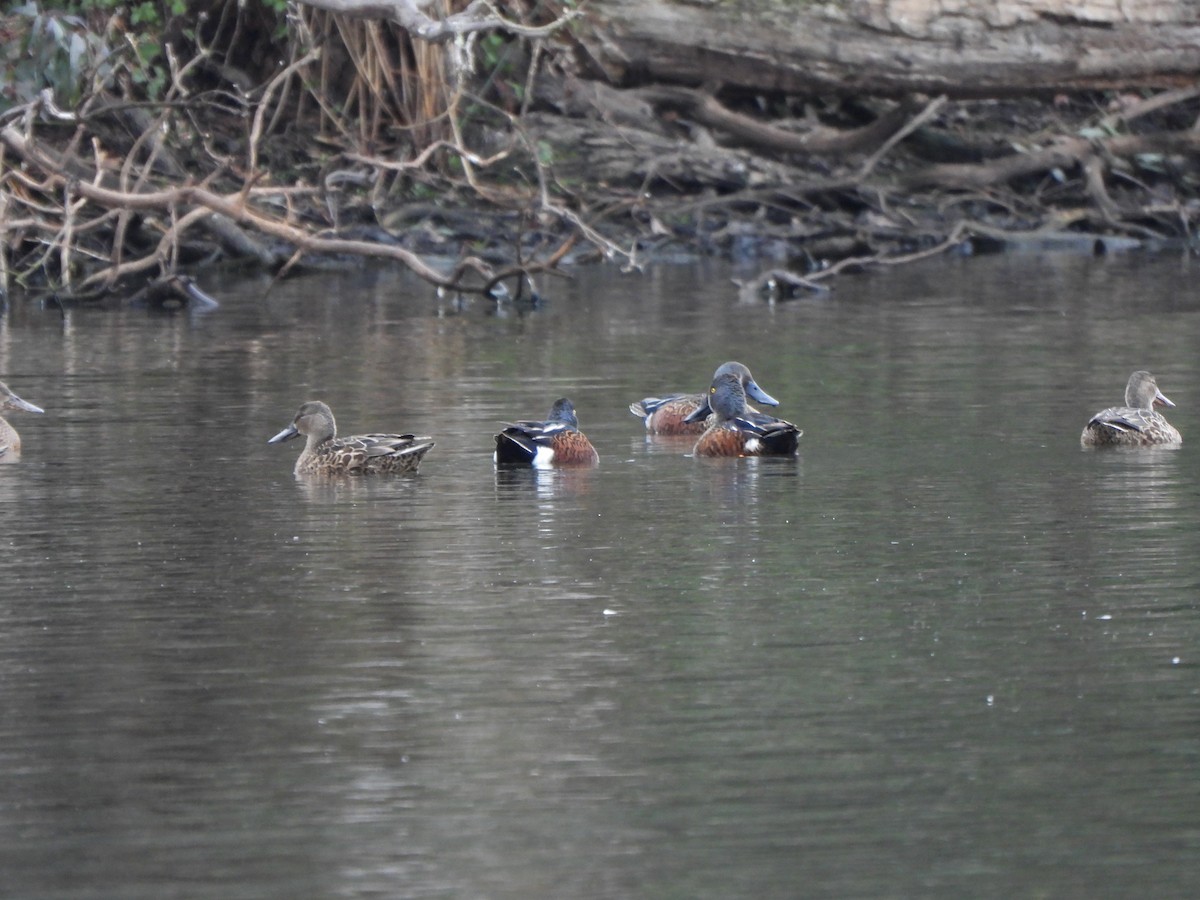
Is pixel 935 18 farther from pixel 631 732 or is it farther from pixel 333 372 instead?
pixel 631 732

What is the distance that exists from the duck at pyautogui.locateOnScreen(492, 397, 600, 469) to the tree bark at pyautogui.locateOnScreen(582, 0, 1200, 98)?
12.0m

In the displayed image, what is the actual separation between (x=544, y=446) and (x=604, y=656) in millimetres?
3556

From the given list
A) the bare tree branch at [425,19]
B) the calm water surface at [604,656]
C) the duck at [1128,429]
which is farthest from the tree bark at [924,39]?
the duck at [1128,429]

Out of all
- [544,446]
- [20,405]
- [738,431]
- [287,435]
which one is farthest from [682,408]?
[20,405]

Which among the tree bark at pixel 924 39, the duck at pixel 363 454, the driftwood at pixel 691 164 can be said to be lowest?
the duck at pixel 363 454

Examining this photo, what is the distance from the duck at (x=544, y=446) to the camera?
9711 millimetres

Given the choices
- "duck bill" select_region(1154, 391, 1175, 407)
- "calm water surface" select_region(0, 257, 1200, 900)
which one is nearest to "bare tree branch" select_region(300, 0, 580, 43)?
"calm water surface" select_region(0, 257, 1200, 900)

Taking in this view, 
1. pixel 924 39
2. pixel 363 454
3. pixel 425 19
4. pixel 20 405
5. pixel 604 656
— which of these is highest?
pixel 924 39

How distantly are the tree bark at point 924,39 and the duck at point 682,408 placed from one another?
418 inches

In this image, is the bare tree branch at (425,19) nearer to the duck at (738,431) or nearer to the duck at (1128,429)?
the duck at (738,431)

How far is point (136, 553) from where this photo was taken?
7.86 meters

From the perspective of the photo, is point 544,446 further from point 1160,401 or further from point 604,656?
point 604,656

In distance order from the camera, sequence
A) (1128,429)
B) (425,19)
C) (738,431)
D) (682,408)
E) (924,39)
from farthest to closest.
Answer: (924,39) → (425,19) → (682,408) → (738,431) → (1128,429)

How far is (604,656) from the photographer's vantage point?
622cm
